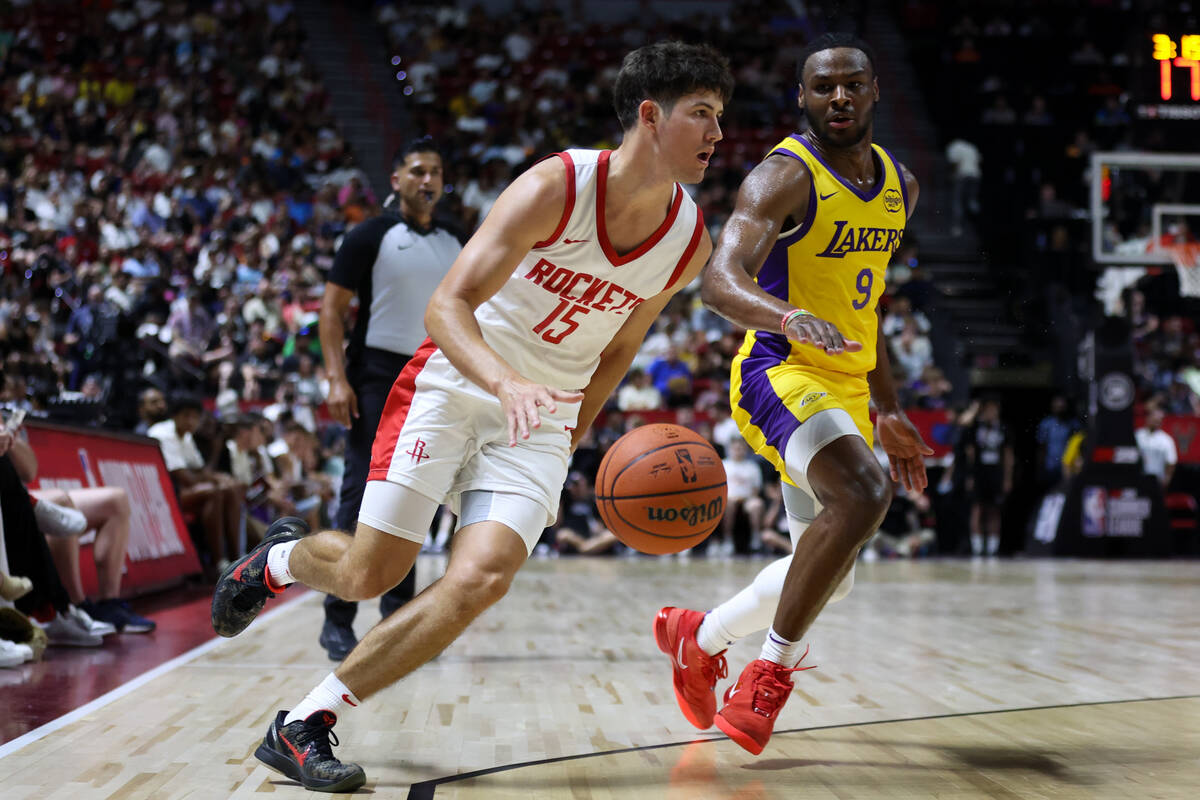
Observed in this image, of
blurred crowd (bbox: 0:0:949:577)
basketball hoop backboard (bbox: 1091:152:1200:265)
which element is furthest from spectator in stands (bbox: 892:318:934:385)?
basketball hoop backboard (bbox: 1091:152:1200:265)

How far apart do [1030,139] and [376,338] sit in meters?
16.7

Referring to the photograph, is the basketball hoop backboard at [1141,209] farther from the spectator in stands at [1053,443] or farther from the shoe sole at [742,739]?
the shoe sole at [742,739]

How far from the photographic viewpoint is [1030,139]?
19594 millimetres

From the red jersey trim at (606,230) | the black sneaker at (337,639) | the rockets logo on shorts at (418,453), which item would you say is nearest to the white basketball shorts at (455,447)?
the rockets logo on shorts at (418,453)

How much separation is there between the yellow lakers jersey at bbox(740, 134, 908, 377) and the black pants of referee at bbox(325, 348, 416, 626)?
1.95 meters

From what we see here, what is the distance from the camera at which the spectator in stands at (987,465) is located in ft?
45.6

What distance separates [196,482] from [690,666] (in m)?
6.25

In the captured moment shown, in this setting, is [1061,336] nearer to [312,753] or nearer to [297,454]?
[297,454]

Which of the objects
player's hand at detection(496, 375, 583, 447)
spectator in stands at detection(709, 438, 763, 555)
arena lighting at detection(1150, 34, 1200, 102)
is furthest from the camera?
spectator in stands at detection(709, 438, 763, 555)

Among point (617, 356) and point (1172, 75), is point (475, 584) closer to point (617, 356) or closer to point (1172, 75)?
point (617, 356)

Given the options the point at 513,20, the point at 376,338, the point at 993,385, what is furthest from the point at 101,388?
the point at 513,20

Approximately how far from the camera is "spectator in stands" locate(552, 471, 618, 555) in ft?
44.8

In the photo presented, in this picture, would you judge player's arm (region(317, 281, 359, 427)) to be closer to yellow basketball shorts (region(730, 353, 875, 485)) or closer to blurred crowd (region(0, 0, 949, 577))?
yellow basketball shorts (region(730, 353, 875, 485))

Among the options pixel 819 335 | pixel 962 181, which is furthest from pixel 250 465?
pixel 962 181
